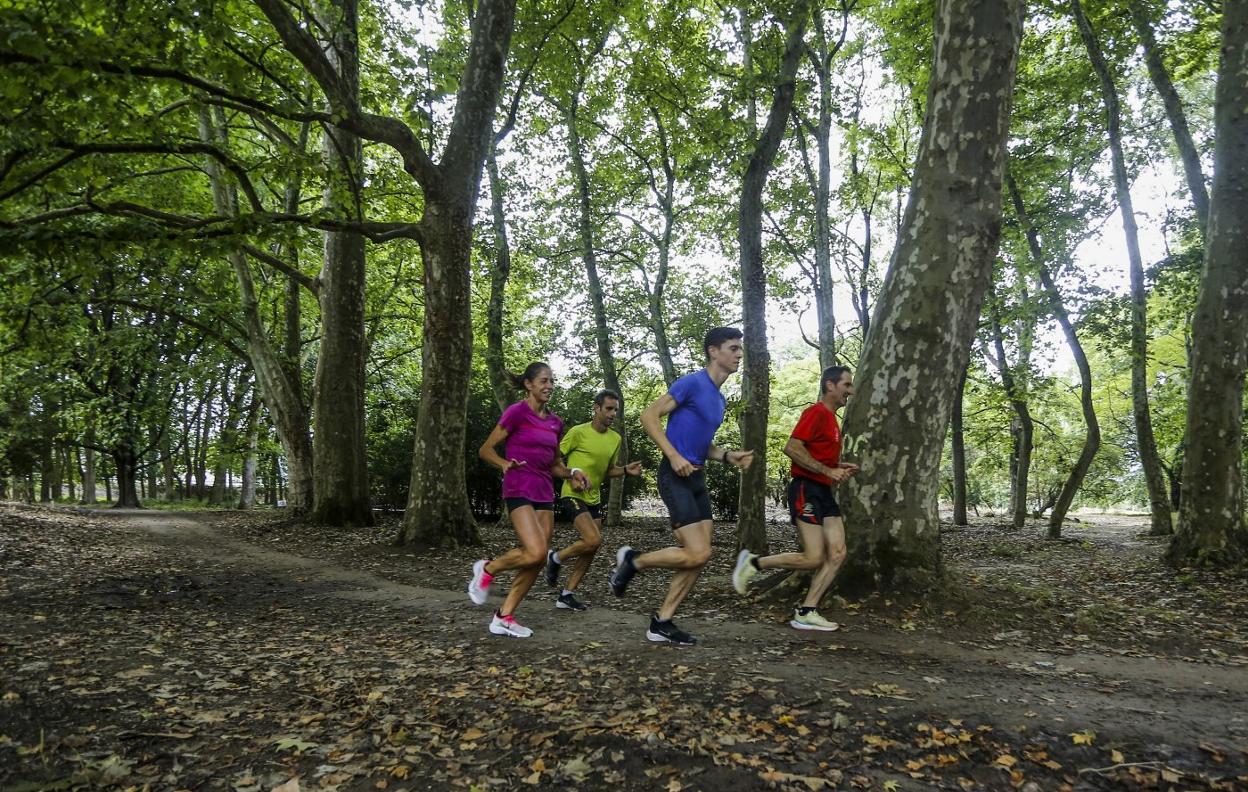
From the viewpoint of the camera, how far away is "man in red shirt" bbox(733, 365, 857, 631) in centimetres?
547

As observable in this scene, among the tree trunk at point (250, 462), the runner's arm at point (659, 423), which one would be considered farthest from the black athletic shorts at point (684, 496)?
the tree trunk at point (250, 462)

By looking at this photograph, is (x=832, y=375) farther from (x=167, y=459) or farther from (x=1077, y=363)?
(x=167, y=459)

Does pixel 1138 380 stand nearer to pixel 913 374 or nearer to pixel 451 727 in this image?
pixel 913 374

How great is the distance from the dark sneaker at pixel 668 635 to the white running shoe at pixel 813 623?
39.0 inches

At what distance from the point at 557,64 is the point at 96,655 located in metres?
14.8

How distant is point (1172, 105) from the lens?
456 inches

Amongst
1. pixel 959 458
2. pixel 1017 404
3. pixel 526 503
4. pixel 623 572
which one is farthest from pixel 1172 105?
pixel 526 503

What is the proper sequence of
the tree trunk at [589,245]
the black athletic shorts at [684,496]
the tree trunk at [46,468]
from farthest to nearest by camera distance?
1. the tree trunk at [46,468]
2. the tree trunk at [589,245]
3. the black athletic shorts at [684,496]

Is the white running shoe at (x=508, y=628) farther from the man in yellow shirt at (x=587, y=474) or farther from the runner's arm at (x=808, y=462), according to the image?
the runner's arm at (x=808, y=462)

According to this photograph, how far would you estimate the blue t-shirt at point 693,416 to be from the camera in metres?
4.90

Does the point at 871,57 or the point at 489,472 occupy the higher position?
the point at 871,57

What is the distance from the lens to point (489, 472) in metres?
19.0

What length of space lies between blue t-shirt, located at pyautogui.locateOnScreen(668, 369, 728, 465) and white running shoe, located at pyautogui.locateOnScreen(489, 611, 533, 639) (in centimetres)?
206

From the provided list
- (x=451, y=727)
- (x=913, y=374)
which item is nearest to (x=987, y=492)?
(x=913, y=374)
